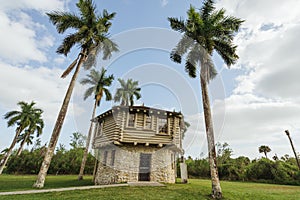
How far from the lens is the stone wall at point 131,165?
48.0 feet

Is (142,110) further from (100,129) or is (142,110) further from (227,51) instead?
(227,51)

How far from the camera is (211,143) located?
420 inches

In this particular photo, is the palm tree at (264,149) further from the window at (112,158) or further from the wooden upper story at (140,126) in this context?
the window at (112,158)

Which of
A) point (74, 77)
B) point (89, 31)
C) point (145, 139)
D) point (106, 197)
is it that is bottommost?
point (106, 197)

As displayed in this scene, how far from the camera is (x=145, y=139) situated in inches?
589

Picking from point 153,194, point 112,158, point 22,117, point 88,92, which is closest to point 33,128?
point 22,117

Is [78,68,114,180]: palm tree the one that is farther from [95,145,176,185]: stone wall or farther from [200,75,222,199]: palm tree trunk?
[200,75,222,199]: palm tree trunk

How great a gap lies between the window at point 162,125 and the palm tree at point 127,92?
14.2 metres

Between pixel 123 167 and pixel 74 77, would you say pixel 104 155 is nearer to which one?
pixel 123 167

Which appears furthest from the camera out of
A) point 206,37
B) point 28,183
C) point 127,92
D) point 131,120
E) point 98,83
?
point 127,92

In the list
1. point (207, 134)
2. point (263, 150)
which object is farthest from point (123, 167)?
point (263, 150)

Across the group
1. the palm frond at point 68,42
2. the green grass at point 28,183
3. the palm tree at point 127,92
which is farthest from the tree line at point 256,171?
the palm frond at point 68,42

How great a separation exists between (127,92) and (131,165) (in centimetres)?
1689

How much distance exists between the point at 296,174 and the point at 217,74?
20.6m
